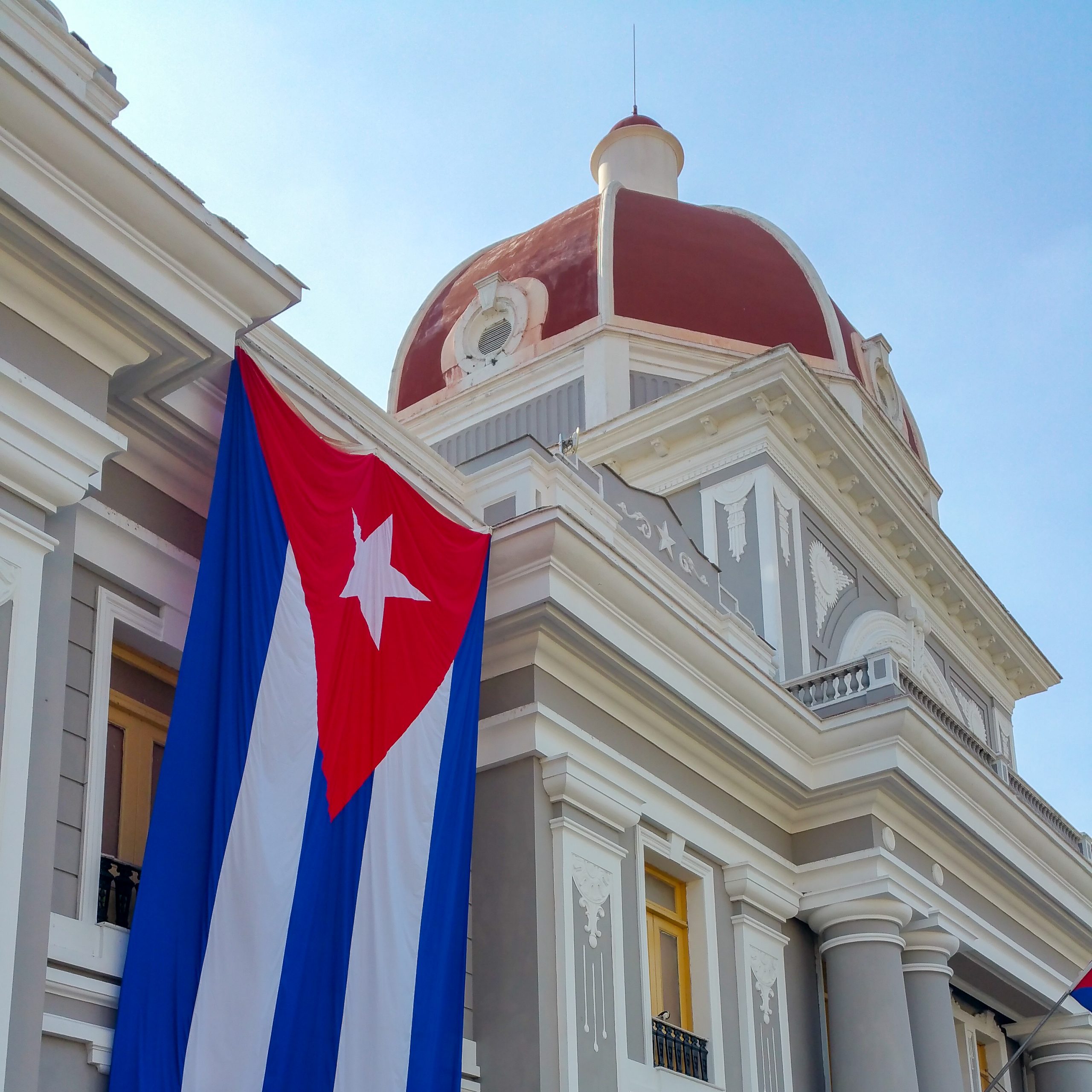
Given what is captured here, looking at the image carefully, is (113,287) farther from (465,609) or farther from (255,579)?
(465,609)

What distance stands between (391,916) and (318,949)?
0.73 m

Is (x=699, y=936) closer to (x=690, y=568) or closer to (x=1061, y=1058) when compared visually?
(x=690, y=568)

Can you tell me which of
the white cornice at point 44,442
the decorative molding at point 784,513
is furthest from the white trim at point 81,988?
the decorative molding at point 784,513

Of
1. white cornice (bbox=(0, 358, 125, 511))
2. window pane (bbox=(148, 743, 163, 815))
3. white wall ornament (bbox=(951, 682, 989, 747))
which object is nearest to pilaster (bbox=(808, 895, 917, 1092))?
window pane (bbox=(148, 743, 163, 815))

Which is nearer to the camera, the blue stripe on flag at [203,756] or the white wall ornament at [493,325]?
the blue stripe on flag at [203,756]

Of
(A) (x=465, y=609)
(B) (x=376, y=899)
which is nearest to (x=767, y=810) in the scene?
(A) (x=465, y=609)

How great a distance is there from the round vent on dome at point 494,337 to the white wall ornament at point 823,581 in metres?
6.42

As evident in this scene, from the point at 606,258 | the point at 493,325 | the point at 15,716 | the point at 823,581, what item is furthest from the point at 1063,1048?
the point at 15,716

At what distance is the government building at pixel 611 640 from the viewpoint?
9031 mm

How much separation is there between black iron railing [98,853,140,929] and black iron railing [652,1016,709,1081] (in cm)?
516

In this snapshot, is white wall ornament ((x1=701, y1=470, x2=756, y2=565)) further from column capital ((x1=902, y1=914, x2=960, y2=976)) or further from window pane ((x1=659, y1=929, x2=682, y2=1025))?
window pane ((x1=659, y1=929, x2=682, y2=1025))

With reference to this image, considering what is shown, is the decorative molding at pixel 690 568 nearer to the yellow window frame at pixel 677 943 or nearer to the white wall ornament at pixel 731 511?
the white wall ornament at pixel 731 511

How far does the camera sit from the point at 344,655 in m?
10.7

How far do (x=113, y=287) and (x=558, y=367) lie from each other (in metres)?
14.8
